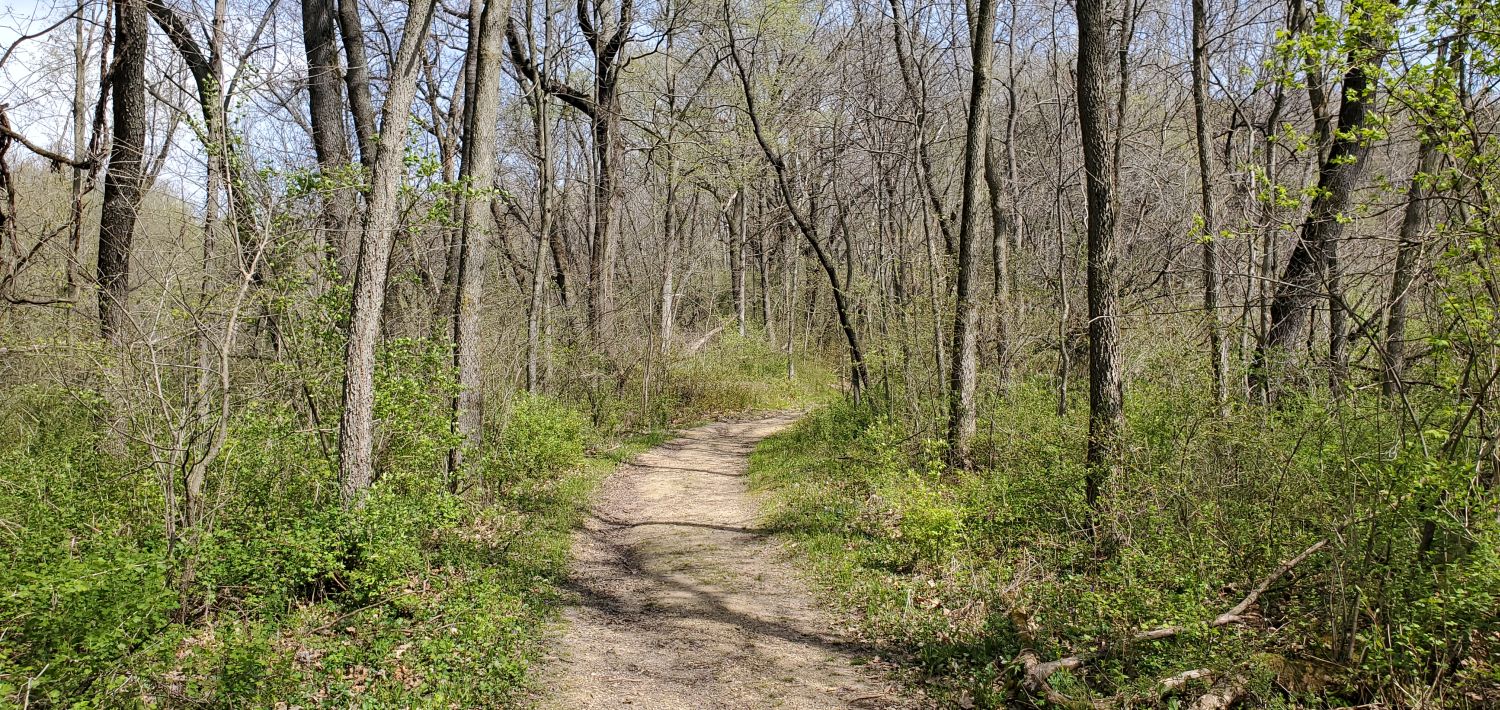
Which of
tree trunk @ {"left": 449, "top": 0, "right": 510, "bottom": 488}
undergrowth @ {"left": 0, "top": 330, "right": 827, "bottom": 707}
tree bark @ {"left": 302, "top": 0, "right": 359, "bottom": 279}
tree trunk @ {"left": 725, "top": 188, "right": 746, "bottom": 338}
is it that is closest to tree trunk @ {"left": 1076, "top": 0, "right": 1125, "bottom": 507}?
undergrowth @ {"left": 0, "top": 330, "right": 827, "bottom": 707}

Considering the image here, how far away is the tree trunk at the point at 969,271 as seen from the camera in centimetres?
1006

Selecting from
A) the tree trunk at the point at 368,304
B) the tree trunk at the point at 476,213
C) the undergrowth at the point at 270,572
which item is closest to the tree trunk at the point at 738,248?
the tree trunk at the point at 476,213

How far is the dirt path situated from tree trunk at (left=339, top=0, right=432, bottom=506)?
6.80 ft

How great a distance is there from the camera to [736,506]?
1051 centimetres

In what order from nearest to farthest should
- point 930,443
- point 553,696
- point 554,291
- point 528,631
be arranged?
point 553,696 → point 528,631 → point 930,443 → point 554,291

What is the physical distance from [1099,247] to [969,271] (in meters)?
3.10

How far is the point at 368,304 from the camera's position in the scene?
20.8 ft

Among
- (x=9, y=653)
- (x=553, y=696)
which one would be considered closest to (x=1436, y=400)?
(x=553, y=696)

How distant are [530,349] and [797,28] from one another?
11.8 m

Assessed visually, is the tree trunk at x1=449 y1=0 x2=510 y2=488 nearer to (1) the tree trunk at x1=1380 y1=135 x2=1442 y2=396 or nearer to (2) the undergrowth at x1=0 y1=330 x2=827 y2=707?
(2) the undergrowth at x1=0 y1=330 x2=827 y2=707

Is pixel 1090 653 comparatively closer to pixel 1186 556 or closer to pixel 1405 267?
pixel 1186 556

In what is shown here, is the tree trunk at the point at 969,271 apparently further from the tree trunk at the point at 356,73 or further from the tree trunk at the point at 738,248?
the tree trunk at the point at 738,248

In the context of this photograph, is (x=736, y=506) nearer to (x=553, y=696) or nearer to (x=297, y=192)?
(x=553, y=696)

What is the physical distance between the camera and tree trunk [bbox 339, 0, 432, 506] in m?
6.27
